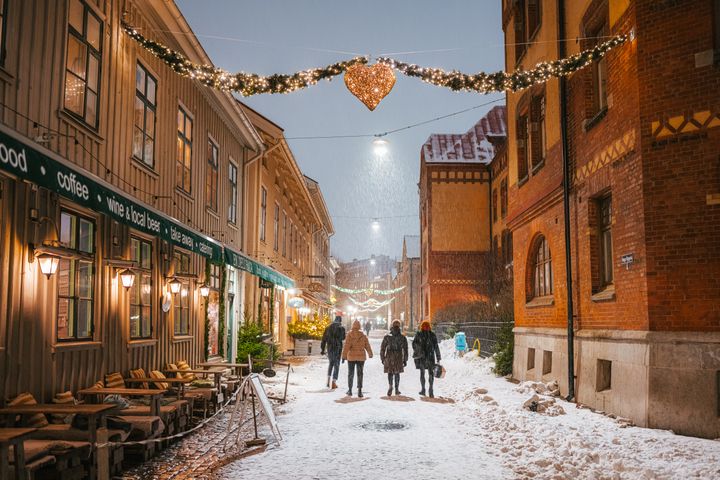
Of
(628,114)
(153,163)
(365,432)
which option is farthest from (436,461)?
(153,163)

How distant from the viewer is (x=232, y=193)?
60.5ft

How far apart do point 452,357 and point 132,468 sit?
22.8 metres

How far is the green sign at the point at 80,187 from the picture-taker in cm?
588

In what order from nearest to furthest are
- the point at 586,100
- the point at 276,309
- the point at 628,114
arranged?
the point at 628,114 → the point at 586,100 → the point at 276,309

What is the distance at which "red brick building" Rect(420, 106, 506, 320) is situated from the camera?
39781 mm

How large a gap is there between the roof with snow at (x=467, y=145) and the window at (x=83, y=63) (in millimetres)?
32195

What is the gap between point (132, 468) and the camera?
7.50 metres

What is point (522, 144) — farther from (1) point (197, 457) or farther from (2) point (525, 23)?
(1) point (197, 457)

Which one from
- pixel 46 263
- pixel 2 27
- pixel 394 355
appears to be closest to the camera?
pixel 2 27

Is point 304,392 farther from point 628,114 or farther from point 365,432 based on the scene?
point 628,114

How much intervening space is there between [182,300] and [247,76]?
5.62 meters

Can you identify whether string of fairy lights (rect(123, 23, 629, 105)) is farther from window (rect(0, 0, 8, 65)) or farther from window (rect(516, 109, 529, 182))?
window (rect(516, 109, 529, 182))

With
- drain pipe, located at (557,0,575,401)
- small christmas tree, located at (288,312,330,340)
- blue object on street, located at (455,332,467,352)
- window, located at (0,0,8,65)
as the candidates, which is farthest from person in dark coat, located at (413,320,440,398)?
small christmas tree, located at (288,312,330,340)

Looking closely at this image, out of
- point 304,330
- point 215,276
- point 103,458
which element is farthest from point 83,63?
point 304,330
